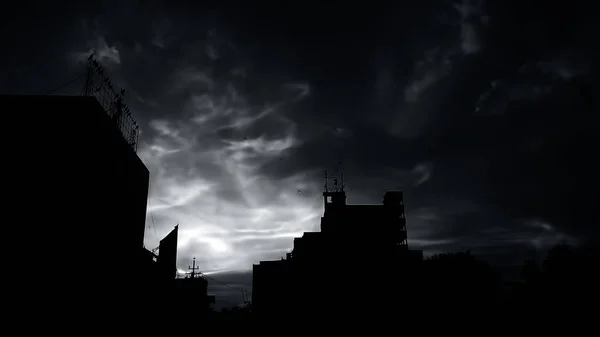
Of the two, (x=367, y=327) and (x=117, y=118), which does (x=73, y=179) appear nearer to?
(x=117, y=118)

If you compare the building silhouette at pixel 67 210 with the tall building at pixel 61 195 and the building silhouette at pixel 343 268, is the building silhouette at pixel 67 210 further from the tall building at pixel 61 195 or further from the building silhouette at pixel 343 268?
the building silhouette at pixel 343 268

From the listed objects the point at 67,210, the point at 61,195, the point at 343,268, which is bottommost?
the point at 343,268

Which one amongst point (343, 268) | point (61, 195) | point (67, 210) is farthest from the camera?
point (343, 268)

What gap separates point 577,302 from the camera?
132 feet

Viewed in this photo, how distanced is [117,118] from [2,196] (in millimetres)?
13461

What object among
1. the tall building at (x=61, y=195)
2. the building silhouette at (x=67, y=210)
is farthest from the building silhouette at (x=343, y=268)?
the tall building at (x=61, y=195)

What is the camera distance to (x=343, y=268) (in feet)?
148

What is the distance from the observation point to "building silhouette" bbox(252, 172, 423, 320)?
40.9 m

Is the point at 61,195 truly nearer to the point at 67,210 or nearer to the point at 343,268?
the point at 67,210

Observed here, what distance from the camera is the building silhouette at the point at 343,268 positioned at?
40906 mm

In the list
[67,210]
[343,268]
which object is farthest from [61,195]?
[343,268]

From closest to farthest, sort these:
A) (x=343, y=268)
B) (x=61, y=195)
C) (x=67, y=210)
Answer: (x=61, y=195), (x=67, y=210), (x=343, y=268)

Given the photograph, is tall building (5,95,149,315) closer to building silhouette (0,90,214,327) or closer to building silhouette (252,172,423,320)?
building silhouette (0,90,214,327)

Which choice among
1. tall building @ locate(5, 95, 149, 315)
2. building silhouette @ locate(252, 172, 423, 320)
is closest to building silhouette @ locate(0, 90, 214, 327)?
tall building @ locate(5, 95, 149, 315)
